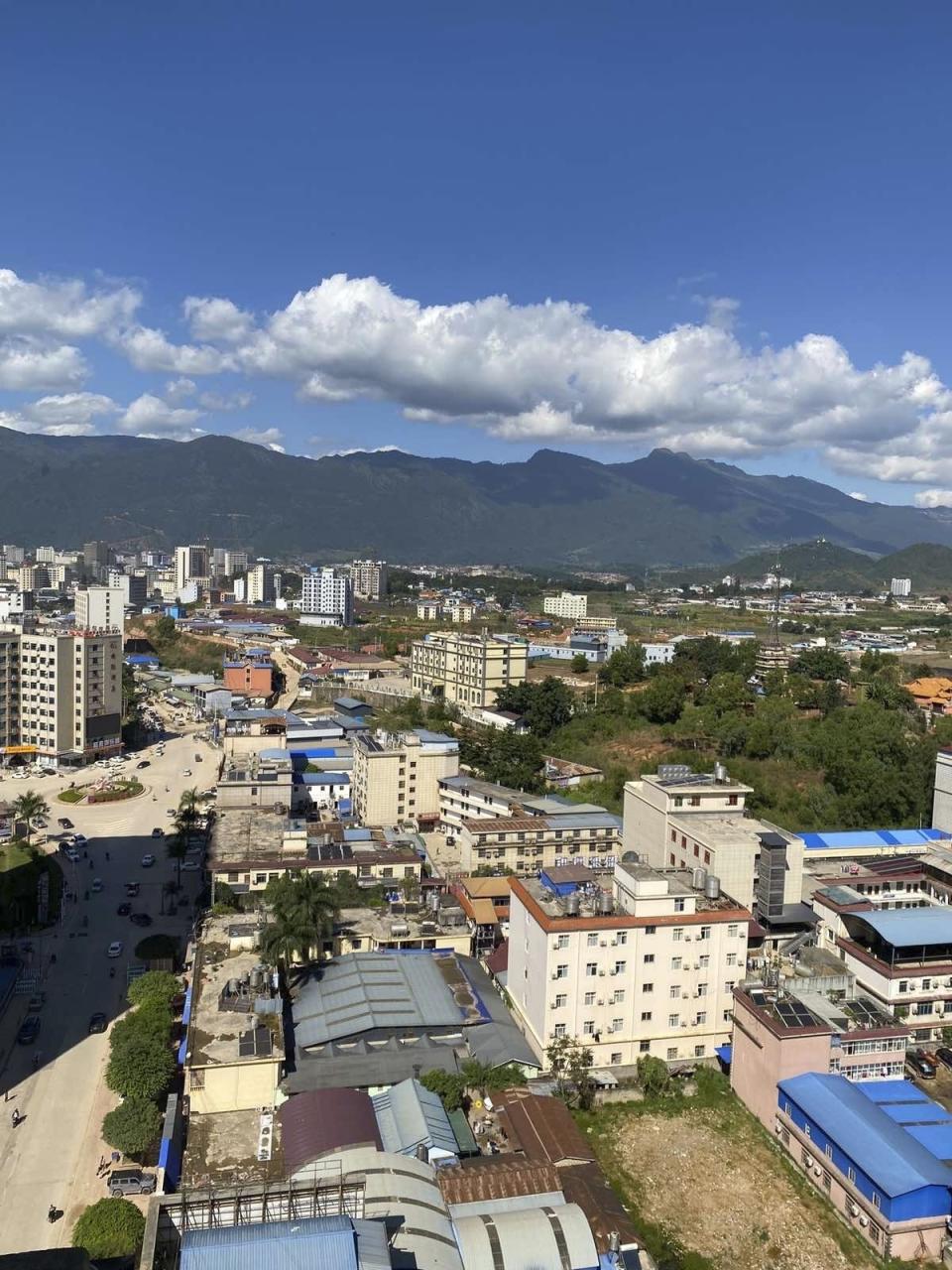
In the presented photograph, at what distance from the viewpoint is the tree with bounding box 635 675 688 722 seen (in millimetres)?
49438

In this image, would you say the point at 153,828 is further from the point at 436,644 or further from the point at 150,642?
the point at 150,642

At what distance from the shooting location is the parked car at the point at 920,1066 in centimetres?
2070

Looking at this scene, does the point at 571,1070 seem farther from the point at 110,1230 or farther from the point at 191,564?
the point at 191,564

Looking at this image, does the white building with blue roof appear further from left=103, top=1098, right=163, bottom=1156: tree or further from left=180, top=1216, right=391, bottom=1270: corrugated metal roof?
left=103, top=1098, right=163, bottom=1156: tree

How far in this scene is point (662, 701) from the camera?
162 ft

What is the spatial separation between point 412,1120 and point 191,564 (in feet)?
557

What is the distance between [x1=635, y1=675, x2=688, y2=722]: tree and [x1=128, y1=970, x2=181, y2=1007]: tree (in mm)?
32426

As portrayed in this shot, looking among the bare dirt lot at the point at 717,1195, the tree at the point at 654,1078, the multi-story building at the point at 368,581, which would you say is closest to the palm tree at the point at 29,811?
the bare dirt lot at the point at 717,1195

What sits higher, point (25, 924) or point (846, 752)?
point (846, 752)

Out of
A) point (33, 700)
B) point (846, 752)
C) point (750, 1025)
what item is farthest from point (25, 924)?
point (846, 752)

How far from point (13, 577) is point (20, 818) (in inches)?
5472

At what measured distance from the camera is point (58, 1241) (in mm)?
15562

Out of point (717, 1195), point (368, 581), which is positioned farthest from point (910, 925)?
point (368, 581)

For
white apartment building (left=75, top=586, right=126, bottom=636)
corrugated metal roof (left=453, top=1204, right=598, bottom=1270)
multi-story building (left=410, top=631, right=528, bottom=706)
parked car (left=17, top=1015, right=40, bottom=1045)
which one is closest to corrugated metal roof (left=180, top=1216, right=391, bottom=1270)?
corrugated metal roof (left=453, top=1204, right=598, bottom=1270)
